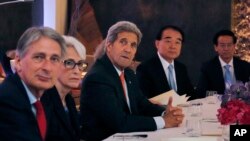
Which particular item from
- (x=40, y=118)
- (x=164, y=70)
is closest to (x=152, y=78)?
(x=164, y=70)

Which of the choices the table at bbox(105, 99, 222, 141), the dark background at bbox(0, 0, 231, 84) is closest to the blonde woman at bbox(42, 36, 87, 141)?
the table at bbox(105, 99, 222, 141)

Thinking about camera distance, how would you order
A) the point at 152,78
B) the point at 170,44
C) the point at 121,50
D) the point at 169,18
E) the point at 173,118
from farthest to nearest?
the point at 169,18 → the point at 170,44 → the point at 152,78 → the point at 121,50 → the point at 173,118

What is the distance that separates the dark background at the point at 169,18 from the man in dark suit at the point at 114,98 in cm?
346

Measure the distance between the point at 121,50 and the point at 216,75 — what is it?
208 centimetres

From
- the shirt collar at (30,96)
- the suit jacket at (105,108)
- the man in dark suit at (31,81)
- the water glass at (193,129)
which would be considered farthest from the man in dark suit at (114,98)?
the shirt collar at (30,96)

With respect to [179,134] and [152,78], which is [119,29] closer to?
[179,134]

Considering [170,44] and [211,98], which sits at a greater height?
[170,44]

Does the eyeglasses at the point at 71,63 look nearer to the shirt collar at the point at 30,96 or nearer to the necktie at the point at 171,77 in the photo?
the shirt collar at the point at 30,96

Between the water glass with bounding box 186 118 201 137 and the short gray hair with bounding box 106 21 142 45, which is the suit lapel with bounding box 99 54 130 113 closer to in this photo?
the short gray hair with bounding box 106 21 142 45

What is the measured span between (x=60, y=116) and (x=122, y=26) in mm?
974

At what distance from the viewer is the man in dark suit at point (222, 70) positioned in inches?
193

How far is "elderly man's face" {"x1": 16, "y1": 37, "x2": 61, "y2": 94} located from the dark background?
14.2 feet

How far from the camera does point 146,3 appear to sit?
6.92m

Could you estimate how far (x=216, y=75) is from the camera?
492 cm
